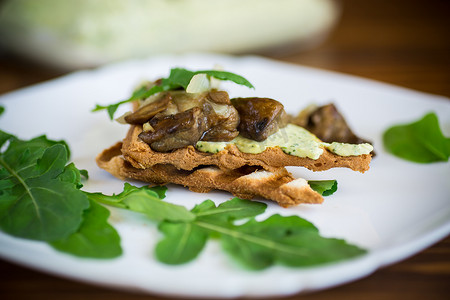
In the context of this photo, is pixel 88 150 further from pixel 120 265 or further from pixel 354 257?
pixel 354 257

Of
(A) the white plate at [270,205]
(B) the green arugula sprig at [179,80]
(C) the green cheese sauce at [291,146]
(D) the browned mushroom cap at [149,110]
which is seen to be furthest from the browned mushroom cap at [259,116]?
(D) the browned mushroom cap at [149,110]

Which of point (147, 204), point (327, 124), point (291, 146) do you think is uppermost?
point (327, 124)

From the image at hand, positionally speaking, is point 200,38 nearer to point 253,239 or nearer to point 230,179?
point 230,179

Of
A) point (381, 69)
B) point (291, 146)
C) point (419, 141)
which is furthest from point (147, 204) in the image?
point (381, 69)

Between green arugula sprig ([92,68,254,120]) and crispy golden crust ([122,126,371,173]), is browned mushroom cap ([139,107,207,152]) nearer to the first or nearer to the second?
crispy golden crust ([122,126,371,173])

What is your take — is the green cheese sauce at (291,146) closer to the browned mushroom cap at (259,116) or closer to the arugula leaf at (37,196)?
the browned mushroom cap at (259,116)
